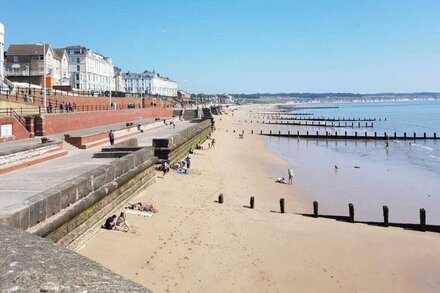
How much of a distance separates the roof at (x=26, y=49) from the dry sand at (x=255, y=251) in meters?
55.6

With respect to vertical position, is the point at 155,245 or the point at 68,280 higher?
the point at 68,280

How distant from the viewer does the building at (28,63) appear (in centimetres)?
6431

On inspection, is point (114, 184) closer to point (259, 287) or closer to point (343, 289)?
point (259, 287)

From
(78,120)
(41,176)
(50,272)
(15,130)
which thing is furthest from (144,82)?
(50,272)

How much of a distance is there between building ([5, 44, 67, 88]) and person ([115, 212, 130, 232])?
55372mm

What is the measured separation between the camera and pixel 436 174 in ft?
104

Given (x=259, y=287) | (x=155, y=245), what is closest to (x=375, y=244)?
(x=259, y=287)

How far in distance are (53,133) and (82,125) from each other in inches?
210

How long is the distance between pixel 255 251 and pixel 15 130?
16011 millimetres

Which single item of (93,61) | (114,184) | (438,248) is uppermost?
(93,61)

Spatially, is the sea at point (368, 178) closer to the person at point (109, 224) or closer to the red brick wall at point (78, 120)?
the person at point (109, 224)

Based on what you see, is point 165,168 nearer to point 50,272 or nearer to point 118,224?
point 118,224

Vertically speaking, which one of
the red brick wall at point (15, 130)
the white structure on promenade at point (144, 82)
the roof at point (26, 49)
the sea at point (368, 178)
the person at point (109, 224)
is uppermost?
the white structure on promenade at point (144, 82)

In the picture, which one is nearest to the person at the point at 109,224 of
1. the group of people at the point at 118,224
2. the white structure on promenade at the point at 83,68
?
the group of people at the point at 118,224
